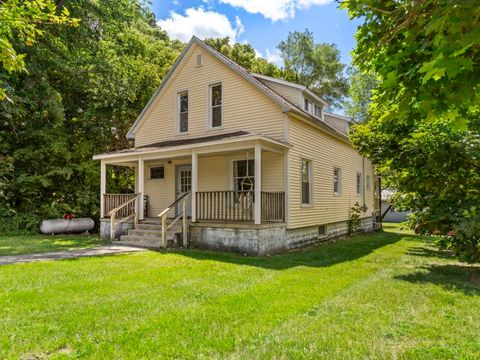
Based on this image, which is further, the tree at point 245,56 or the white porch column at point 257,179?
the tree at point 245,56

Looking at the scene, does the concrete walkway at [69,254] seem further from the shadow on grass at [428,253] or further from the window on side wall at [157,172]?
the shadow on grass at [428,253]

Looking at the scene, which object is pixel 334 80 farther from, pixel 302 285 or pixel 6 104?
pixel 302 285

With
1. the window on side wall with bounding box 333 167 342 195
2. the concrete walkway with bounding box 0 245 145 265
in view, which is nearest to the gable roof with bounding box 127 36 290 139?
the window on side wall with bounding box 333 167 342 195

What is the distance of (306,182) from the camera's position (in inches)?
506

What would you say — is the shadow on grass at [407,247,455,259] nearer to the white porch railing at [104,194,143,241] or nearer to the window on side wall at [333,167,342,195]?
the window on side wall at [333,167,342,195]

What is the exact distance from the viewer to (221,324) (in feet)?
13.8

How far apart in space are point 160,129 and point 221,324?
465 inches

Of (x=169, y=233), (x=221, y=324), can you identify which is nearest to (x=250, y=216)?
(x=169, y=233)

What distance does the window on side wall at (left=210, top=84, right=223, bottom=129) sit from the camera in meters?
13.2

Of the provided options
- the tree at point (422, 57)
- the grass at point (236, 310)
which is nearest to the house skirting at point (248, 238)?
the grass at point (236, 310)

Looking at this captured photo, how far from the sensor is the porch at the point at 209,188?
34.9 ft

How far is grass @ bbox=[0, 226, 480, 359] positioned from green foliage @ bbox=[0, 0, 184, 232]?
1027 centimetres

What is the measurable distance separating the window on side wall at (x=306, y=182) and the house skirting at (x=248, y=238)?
112 cm

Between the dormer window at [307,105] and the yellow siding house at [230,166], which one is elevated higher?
the dormer window at [307,105]
